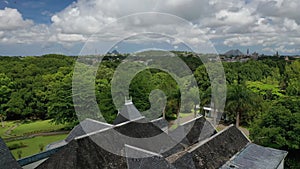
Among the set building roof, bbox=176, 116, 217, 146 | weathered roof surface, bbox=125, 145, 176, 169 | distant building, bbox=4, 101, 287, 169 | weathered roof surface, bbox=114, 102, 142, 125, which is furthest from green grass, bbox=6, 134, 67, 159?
weathered roof surface, bbox=125, 145, 176, 169

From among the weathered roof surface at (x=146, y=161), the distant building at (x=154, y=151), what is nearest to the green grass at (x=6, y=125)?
the distant building at (x=154, y=151)

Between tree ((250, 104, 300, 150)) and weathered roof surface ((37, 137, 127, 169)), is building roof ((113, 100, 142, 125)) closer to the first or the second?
weathered roof surface ((37, 137, 127, 169))

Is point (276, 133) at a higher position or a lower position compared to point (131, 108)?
lower

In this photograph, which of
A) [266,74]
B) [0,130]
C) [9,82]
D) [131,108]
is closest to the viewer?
[131,108]

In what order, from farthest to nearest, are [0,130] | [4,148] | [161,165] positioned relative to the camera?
[0,130]
[161,165]
[4,148]

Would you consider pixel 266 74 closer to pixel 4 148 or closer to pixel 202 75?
pixel 202 75

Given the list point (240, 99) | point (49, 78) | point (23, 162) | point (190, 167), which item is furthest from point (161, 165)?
point (49, 78)

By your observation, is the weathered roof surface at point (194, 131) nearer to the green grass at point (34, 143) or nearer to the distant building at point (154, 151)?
the distant building at point (154, 151)

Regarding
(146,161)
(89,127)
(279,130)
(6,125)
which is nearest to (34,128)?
(6,125)
